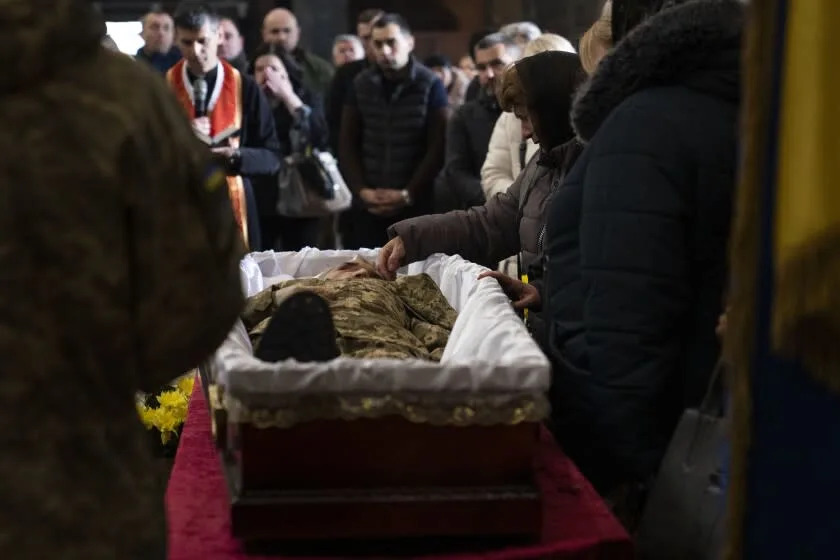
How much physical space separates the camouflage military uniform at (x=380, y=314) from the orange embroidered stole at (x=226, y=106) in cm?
202

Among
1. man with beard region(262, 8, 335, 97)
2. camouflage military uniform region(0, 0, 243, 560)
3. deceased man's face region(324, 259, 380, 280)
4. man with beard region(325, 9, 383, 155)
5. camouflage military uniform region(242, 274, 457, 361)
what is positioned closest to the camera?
camouflage military uniform region(0, 0, 243, 560)

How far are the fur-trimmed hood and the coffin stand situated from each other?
0.67m

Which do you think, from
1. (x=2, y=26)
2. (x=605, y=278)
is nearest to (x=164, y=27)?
(x=605, y=278)

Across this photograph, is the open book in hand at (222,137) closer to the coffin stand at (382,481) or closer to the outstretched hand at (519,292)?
the outstretched hand at (519,292)

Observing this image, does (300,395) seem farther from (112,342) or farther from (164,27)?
(164,27)

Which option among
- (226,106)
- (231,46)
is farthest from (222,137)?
(231,46)

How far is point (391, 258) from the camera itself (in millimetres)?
3604

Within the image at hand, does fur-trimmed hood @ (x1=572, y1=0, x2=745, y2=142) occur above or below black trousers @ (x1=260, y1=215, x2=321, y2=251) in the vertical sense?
above

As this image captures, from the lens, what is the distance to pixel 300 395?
6.38 ft

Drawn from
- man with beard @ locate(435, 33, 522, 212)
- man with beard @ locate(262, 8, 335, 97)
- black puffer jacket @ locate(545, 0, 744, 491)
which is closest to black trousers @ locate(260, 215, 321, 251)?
man with beard @ locate(435, 33, 522, 212)

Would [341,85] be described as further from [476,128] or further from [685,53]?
[685,53]

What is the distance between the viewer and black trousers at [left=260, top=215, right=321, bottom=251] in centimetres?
622

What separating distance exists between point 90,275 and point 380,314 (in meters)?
1.65

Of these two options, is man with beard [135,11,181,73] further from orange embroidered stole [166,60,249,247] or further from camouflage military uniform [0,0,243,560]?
camouflage military uniform [0,0,243,560]
